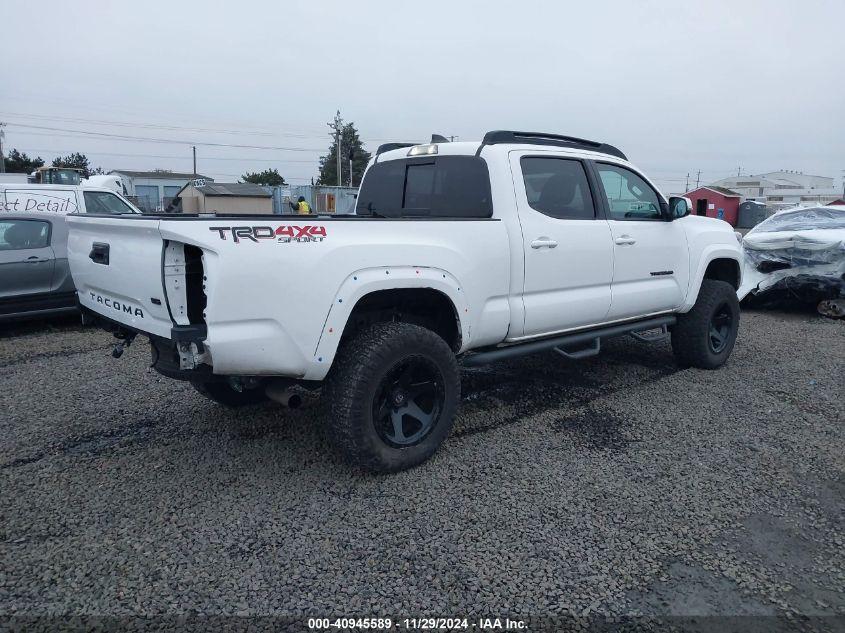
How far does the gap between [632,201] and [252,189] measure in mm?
31936

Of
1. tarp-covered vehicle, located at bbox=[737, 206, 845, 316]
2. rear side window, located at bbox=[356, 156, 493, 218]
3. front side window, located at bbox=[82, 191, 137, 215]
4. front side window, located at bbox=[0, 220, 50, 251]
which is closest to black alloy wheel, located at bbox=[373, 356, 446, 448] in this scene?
rear side window, located at bbox=[356, 156, 493, 218]

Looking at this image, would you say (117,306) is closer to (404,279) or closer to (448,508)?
(404,279)

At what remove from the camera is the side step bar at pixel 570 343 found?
13.3ft

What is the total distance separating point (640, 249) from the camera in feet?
16.4

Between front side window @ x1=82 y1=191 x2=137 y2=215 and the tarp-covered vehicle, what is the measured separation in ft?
31.5

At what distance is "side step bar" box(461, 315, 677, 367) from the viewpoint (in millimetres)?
4059

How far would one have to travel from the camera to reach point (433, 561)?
279 cm

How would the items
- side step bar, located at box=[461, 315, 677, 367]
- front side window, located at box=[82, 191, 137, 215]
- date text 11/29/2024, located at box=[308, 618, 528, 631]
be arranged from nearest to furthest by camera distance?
date text 11/29/2024, located at box=[308, 618, 528, 631] → side step bar, located at box=[461, 315, 677, 367] → front side window, located at box=[82, 191, 137, 215]

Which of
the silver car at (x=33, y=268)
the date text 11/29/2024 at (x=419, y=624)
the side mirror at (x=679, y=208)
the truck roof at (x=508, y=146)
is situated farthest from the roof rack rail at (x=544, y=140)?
the silver car at (x=33, y=268)

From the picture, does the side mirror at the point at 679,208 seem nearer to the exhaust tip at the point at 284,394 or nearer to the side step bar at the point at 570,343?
the side step bar at the point at 570,343

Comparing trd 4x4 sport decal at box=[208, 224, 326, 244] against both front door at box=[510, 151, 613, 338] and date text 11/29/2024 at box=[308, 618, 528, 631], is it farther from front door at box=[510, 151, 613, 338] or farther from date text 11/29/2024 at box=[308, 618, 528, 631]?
date text 11/29/2024 at box=[308, 618, 528, 631]

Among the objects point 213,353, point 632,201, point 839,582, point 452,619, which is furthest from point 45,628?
point 632,201

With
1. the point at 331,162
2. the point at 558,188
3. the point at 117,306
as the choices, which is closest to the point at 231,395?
the point at 117,306

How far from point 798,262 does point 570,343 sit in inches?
243
